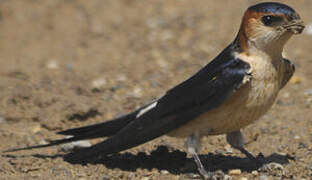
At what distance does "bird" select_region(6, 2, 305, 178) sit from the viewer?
471cm

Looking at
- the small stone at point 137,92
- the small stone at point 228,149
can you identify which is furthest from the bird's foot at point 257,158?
the small stone at point 137,92

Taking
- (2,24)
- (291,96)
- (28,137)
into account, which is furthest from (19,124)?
(2,24)

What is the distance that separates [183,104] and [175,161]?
70cm

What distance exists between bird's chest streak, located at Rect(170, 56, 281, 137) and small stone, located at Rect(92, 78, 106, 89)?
3.28 meters

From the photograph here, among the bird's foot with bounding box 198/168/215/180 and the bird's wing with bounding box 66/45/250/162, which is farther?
the bird's foot with bounding box 198/168/215/180

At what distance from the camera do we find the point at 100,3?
37.1ft

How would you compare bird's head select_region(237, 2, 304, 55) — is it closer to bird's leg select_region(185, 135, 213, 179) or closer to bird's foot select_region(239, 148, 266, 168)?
bird's leg select_region(185, 135, 213, 179)

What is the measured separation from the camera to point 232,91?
4.74 metres

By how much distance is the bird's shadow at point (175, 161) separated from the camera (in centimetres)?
536

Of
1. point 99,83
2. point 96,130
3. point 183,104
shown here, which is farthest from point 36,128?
point 183,104

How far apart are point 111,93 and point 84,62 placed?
1652mm

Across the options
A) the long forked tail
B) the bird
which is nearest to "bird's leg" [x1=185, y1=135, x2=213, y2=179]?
the bird

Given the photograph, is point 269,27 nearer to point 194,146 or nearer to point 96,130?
point 194,146

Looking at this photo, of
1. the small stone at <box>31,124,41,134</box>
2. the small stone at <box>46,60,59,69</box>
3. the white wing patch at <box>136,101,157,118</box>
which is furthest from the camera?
the small stone at <box>46,60,59,69</box>
